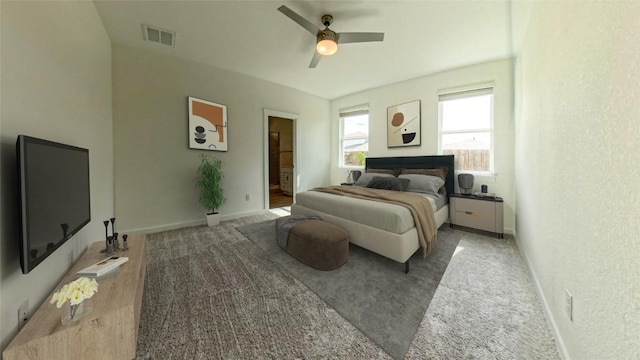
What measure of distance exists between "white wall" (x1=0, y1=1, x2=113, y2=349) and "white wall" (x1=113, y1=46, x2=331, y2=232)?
0.64m

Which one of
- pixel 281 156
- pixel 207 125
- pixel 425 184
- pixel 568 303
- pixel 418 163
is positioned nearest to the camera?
pixel 568 303

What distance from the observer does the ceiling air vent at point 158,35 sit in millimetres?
2547

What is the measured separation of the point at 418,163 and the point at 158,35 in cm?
450

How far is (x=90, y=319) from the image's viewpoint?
92 cm

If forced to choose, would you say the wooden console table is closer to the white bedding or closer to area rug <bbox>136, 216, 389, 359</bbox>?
area rug <bbox>136, 216, 389, 359</bbox>

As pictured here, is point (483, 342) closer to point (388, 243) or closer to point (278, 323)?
point (388, 243)

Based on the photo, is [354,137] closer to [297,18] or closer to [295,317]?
[297,18]

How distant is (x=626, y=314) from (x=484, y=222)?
2685mm

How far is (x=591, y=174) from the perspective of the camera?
2.90 feet

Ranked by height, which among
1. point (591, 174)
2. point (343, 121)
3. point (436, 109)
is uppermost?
point (343, 121)

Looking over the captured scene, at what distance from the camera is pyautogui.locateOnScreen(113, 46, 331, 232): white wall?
2898 millimetres

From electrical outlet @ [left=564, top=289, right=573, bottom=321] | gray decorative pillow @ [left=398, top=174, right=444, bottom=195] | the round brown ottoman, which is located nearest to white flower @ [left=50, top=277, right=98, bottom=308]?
the round brown ottoman

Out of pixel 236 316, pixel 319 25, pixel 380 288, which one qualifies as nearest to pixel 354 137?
pixel 319 25

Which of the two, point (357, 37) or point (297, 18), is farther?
point (357, 37)
